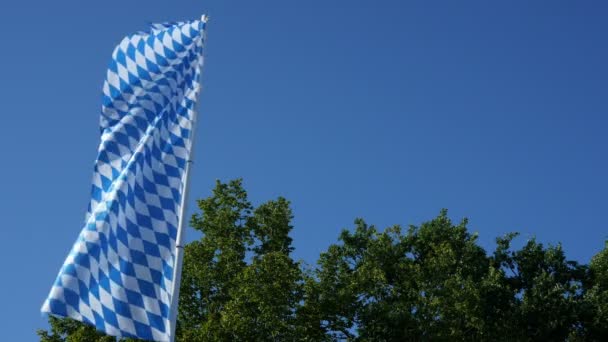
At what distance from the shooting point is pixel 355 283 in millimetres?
46375

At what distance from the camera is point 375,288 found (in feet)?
156

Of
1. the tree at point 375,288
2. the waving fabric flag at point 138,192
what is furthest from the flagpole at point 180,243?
the tree at point 375,288

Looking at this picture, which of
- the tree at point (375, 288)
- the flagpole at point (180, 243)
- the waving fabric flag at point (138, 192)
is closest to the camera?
the waving fabric flag at point (138, 192)

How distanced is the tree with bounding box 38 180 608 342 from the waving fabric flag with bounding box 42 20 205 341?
2159 cm

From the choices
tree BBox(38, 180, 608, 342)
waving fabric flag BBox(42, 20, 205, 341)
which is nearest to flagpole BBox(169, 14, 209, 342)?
waving fabric flag BBox(42, 20, 205, 341)

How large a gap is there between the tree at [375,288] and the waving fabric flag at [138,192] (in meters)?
21.6

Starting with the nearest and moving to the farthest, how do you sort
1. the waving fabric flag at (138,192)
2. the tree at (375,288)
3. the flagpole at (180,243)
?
the waving fabric flag at (138,192) → the flagpole at (180,243) → the tree at (375,288)

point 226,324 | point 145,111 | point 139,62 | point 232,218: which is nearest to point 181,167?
point 145,111

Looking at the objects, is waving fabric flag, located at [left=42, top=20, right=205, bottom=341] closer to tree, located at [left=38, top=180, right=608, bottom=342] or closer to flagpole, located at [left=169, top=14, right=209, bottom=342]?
flagpole, located at [left=169, top=14, right=209, bottom=342]

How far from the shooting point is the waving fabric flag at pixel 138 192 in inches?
671

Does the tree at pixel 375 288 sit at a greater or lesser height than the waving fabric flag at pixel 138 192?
greater

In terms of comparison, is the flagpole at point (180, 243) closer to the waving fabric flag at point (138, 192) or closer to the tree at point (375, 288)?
the waving fabric flag at point (138, 192)

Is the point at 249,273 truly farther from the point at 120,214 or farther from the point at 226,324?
the point at 120,214

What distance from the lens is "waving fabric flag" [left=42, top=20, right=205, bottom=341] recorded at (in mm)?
17031
